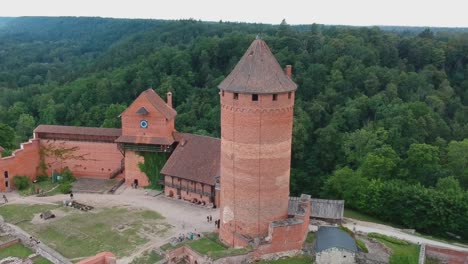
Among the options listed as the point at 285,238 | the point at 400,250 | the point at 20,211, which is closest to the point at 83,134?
the point at 20,211

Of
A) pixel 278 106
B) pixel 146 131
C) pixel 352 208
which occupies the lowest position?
pixel 352 208

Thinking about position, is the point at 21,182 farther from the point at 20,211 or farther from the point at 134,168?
the point at 134,168

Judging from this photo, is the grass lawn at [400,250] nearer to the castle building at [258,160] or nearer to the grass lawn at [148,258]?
the castle building at [258,160]

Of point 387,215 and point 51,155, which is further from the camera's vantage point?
point 51,155

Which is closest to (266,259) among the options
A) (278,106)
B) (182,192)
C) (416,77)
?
(278,106)

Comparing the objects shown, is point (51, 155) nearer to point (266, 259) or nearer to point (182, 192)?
point (182, 192)

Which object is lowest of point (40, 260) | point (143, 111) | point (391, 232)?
point (40, 260)

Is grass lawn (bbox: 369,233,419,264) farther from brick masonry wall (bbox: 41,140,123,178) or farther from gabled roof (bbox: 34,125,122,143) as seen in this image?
gabled roof (bbox: 34,125,122,143)
